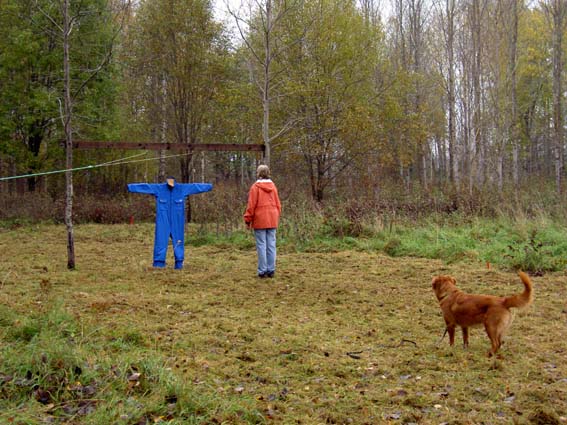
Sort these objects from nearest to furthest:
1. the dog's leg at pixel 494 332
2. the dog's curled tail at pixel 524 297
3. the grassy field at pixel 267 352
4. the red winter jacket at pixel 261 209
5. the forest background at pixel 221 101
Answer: the grassy field at pixel 267 352 < the dog's curled tail at pixel 524 297 < the dog's leg at pixel 494 332 < the red winter jacket at pixel 261 209 < the forest background at pixel 221 101

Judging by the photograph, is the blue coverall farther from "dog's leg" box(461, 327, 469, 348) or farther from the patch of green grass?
"dog's leg" box(461, 327, 469, 348)

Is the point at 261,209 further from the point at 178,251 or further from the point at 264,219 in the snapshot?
the point at 178,251

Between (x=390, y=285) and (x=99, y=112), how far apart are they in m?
14.2

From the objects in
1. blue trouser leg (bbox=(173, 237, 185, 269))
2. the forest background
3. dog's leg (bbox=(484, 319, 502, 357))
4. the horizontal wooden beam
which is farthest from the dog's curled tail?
the forest background

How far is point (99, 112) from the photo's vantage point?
722 inches

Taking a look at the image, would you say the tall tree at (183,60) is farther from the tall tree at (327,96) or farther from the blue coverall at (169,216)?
the blue coverall at (169,216)

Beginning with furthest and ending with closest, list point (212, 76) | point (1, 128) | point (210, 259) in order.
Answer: point (212, 76), point (1, 128), point (210, 259)

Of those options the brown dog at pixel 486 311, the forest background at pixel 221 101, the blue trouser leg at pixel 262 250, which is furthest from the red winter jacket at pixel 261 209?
the forest background at pixel 221 101

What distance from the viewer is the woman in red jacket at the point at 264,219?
8195 mm

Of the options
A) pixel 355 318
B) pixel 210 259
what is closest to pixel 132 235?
pixel 210 259

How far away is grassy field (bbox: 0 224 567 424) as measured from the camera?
327cm

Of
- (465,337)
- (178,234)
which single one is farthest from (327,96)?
(465,337)

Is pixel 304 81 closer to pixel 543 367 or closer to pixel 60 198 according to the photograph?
pixel 60 198

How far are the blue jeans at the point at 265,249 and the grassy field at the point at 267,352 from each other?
24 cm
